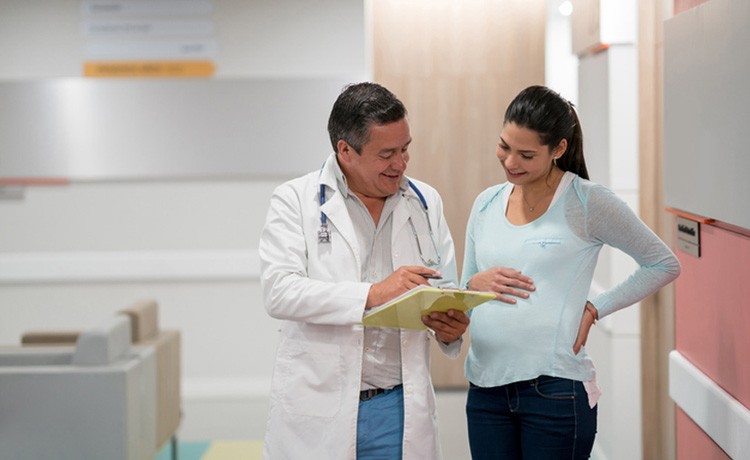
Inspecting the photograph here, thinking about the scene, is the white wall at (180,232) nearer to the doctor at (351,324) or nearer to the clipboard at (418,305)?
the doctor at (351,324)

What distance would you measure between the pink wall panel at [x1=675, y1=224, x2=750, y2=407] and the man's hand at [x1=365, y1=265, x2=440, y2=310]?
37.2 inches

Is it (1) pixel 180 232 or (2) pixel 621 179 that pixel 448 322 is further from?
(1) pixel 180 232

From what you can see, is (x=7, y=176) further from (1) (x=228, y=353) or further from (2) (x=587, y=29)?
(2) (x=587, y=29)

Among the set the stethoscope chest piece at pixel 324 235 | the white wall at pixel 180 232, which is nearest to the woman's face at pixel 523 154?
the stethoscope chest piece at pixel 324 235

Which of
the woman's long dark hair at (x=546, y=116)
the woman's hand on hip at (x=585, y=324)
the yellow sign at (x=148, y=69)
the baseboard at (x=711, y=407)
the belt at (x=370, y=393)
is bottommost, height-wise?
the baseboard at (x=711, y=407)

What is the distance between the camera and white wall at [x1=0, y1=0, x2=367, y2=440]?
22.7 ft

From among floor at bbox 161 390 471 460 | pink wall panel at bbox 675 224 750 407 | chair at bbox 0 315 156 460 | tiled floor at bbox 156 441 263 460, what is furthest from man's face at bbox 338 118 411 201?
tiled floor at bbox 156 441 263 460

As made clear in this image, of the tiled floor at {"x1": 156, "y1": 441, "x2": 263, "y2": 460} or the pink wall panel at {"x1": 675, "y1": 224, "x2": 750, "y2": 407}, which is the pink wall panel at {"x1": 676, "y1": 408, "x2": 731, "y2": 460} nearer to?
the pink wall panel at {"x1": 675, "y1": 224, "x2": 750, "y2": 407}

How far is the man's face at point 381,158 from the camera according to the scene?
239 cm

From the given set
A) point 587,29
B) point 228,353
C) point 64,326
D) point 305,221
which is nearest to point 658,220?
point 587,29

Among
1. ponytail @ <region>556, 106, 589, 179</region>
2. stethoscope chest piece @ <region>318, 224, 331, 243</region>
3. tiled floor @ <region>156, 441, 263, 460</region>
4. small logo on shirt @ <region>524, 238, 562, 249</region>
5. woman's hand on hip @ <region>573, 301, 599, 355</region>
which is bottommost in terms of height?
tiled floor @ <region>156, 441, 263, 460</region>

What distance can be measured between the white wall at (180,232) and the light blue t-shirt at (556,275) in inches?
178

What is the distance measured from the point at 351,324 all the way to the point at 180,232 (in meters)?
4.88

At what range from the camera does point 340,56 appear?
6906mm
